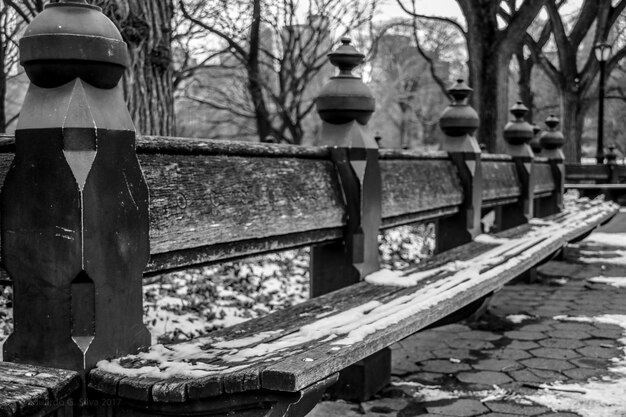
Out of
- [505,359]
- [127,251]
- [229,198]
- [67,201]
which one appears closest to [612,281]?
[505,359]

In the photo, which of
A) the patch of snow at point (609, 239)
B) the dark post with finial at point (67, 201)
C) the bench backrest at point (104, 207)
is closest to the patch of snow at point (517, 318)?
the bench backrest at point (104, 207)

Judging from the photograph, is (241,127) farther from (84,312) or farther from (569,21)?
(84,312)

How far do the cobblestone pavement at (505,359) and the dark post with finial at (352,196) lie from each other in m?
0.14

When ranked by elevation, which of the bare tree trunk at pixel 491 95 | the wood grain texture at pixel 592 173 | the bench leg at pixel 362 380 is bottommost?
the bench leg at pixel 362 380

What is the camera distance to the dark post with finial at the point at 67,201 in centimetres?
189

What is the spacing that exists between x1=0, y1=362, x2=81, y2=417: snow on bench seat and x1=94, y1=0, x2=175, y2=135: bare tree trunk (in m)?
3.25

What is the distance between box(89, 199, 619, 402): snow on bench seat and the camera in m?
1.74

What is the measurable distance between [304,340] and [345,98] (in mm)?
1616

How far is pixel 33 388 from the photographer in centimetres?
162

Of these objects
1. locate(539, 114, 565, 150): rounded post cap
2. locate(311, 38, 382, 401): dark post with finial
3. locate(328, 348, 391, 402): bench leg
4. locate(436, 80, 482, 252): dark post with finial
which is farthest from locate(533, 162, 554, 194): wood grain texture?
locate(328, 348, 391, 402): bench leg

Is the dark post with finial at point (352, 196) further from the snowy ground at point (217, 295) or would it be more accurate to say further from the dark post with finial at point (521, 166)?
the dark post with finial at point (521, 166)

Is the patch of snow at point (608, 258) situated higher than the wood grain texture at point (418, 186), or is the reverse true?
the wood grain texture at point (418, 186)

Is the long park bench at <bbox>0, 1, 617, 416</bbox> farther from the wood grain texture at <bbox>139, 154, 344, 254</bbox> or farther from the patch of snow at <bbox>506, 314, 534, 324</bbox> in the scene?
the patch of snow at <bbox>506, 314, 534, 324</bbox>

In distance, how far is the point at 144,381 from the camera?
5.83ft
